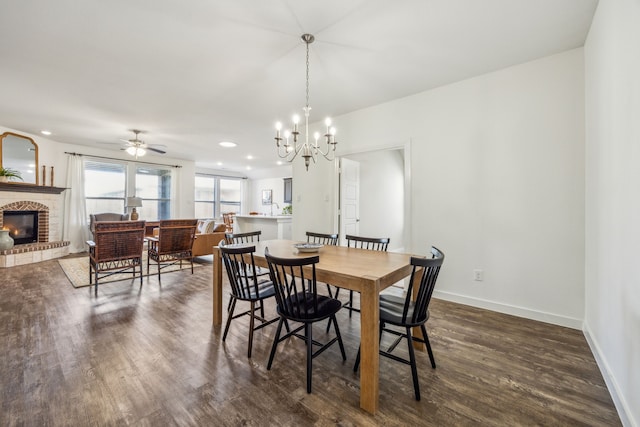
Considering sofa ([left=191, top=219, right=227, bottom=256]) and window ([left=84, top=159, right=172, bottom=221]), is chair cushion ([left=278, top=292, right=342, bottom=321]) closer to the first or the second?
sofa ([left=191, top=219, right=227, bottom=256])

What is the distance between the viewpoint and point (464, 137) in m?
3.13

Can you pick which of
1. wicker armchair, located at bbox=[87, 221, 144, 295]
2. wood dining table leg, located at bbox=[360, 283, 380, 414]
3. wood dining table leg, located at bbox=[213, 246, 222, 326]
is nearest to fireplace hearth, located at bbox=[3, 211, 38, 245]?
wicker armchair, located at bbox=[87, 221, 144, 295]

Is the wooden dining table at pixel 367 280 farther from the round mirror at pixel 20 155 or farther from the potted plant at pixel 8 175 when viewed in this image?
the round mirror at pixel 20 155

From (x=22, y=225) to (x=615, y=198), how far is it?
29.3 ft

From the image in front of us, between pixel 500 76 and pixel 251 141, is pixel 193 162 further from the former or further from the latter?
pixel 500 76

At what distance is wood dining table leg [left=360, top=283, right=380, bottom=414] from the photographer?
1.51 metres

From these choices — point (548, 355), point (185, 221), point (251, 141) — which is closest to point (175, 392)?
point (548, 355)

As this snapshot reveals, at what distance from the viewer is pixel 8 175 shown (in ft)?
16.4

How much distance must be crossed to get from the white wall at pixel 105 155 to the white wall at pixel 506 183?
6.99 metres

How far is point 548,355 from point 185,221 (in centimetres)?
477

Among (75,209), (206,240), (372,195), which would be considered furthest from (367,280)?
(75,209)

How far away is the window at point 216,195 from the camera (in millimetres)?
9627

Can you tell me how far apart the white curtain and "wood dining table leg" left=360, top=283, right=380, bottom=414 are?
7733 mm

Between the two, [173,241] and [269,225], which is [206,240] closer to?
[173,241]
